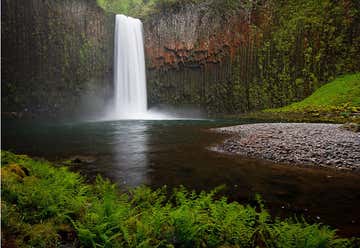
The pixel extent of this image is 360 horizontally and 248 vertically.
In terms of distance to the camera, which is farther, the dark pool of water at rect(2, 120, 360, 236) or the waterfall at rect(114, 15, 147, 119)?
the waterfall at rect(114, 15, 147, 119)

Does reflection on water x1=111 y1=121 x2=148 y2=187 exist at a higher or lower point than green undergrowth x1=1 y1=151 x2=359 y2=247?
lower

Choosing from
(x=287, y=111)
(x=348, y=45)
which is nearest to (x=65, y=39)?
(x=287, y=111)

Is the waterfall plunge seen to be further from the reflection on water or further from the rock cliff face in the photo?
the reflection on water

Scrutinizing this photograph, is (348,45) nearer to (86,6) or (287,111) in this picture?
(287,111)

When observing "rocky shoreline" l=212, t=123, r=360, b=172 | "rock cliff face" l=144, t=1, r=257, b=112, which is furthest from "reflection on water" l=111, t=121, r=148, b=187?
"rock cliff face" l=144, t=1, r=257, b=112

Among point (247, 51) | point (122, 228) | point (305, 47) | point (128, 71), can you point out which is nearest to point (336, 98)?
point (305, 47)

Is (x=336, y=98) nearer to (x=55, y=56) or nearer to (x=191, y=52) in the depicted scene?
(x=191, y=52)

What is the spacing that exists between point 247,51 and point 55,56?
28.7 meters

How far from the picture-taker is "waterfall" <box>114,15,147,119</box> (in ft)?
149

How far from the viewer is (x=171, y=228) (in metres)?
4.53

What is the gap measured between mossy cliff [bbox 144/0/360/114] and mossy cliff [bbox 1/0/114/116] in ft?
28.9

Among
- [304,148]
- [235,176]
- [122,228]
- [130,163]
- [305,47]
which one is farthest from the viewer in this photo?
[305,47]

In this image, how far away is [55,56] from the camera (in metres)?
39.8

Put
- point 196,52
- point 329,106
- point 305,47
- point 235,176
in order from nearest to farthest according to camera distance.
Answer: point 235,176
point 329,106
point 305,47
point 196,52
